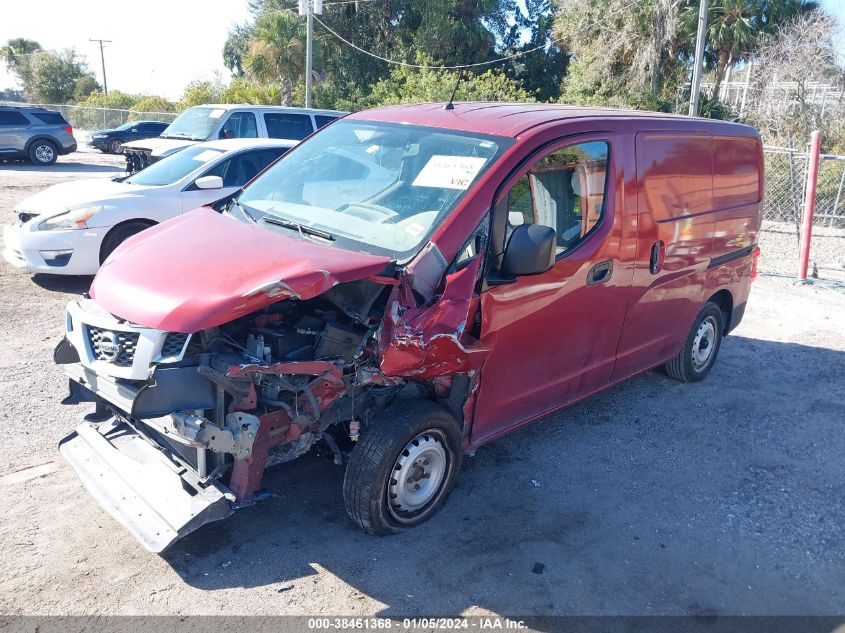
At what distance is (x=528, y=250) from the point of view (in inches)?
150

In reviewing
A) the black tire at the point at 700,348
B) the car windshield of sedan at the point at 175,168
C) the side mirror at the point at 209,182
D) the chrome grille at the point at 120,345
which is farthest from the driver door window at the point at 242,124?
the chrome grille at the point at 120,345

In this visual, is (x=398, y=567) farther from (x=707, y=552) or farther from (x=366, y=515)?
(x=707, y=552)

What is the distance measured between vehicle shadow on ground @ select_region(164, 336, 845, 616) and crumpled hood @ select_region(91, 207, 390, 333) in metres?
1.28

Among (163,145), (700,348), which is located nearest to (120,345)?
(700,348)

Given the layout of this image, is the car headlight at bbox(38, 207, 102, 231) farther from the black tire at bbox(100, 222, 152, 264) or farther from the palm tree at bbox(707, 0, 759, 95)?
the palm tree at bbox(707, 0, 759, 95)

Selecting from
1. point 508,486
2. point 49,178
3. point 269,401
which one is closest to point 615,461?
point 508,486

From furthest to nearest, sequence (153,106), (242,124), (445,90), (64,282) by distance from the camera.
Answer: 1. (153,106)
2. (445,90)
3. (242,124)
4. (64,282)

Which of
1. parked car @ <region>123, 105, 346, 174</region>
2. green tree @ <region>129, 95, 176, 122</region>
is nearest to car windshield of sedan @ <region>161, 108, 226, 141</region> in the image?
parked car @ <region>123, 105, 346, 174</region>

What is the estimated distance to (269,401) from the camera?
11.4 feet

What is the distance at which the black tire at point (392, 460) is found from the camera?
12.1 ft

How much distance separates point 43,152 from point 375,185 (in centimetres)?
2059

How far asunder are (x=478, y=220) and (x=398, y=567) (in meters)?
1.79

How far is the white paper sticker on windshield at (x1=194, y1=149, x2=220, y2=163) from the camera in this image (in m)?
8.91

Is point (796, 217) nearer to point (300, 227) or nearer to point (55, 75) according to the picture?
point (300, 227)
